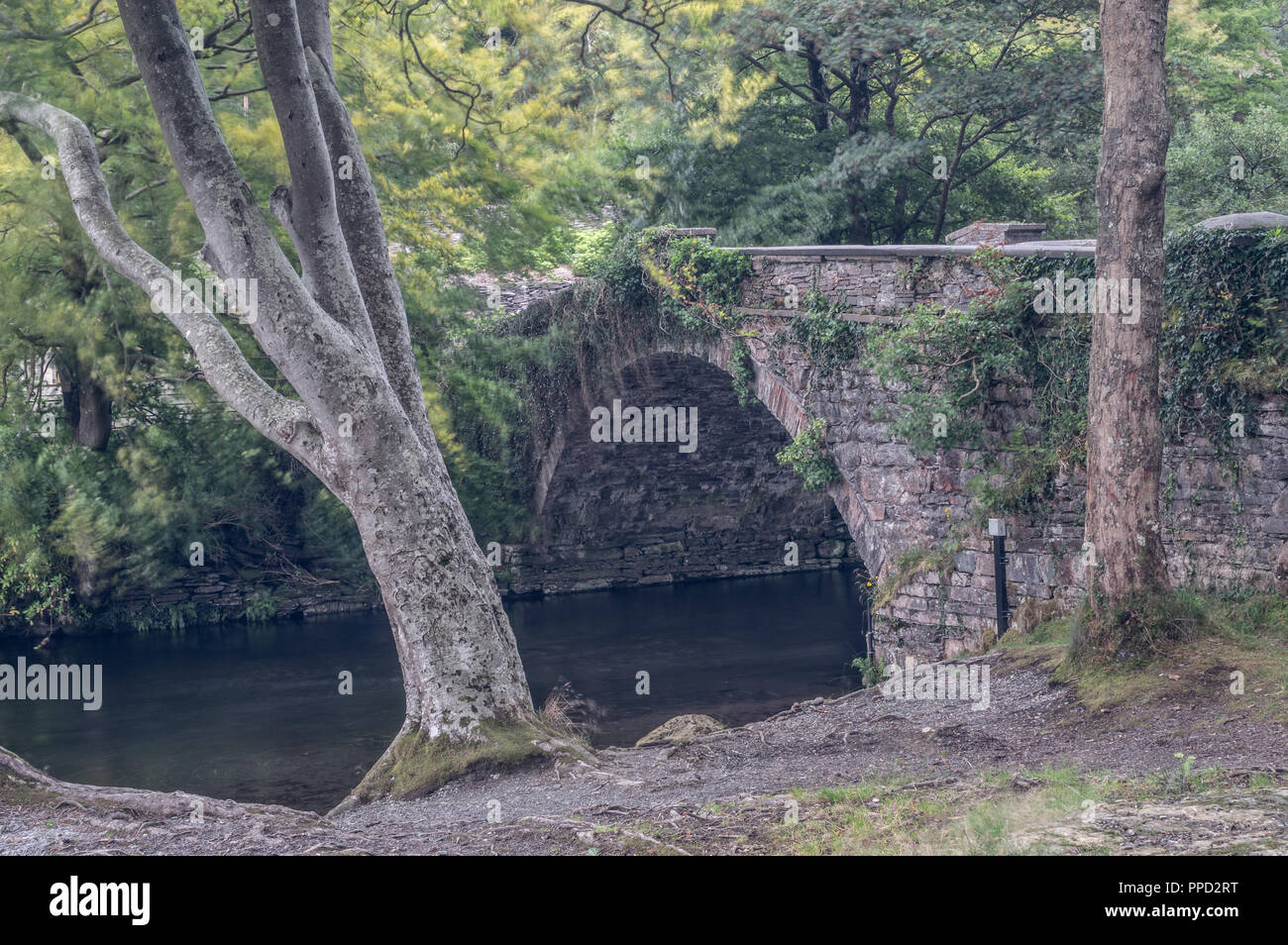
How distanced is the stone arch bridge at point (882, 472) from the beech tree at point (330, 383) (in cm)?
458

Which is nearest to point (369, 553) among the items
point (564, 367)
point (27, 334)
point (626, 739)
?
point (626, 739)

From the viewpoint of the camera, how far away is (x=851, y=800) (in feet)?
16.2

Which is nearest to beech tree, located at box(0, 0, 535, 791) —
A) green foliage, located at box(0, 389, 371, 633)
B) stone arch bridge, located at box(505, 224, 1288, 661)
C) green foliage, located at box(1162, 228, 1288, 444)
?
stone arch bridge, located at box(505, 224, 1288, 661)

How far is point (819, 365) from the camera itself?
37.3ft

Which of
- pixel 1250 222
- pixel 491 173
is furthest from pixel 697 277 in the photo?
pixel 1250 222

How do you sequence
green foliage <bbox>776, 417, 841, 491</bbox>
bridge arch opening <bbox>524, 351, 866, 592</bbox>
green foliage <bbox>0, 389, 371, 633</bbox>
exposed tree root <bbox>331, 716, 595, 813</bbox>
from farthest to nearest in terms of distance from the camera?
1. bridge arch opening <bbox>524, 351, 866, 592</bbox>
2. green foliage <bbox>0, 389, 371, 633</bbox>
3. green foliage <bbox>776, 417, 841, 491</bbox>
4. exposed tree root <bbox>331, 716, 595, 813</bbox>

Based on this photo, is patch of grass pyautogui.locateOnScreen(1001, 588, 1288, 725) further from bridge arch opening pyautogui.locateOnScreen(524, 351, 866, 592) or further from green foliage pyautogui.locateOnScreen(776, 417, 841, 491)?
bridge arch opening pyautogui.locateOnScreen(524, 351, 866, 592)

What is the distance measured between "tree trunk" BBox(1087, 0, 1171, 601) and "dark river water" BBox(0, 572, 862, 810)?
563cm

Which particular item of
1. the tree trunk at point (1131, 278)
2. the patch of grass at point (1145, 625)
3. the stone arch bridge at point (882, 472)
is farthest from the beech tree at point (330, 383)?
the stone arch bridge at point (882, 472)

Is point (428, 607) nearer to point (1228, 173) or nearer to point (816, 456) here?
point (816, 456)

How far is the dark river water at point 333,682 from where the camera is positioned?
1075cm

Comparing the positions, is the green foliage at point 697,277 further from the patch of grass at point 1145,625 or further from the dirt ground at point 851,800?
the patch of grass at point 1145,625

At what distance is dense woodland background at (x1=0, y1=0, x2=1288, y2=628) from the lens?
478 inches

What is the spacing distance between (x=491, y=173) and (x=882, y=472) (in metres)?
5.26
